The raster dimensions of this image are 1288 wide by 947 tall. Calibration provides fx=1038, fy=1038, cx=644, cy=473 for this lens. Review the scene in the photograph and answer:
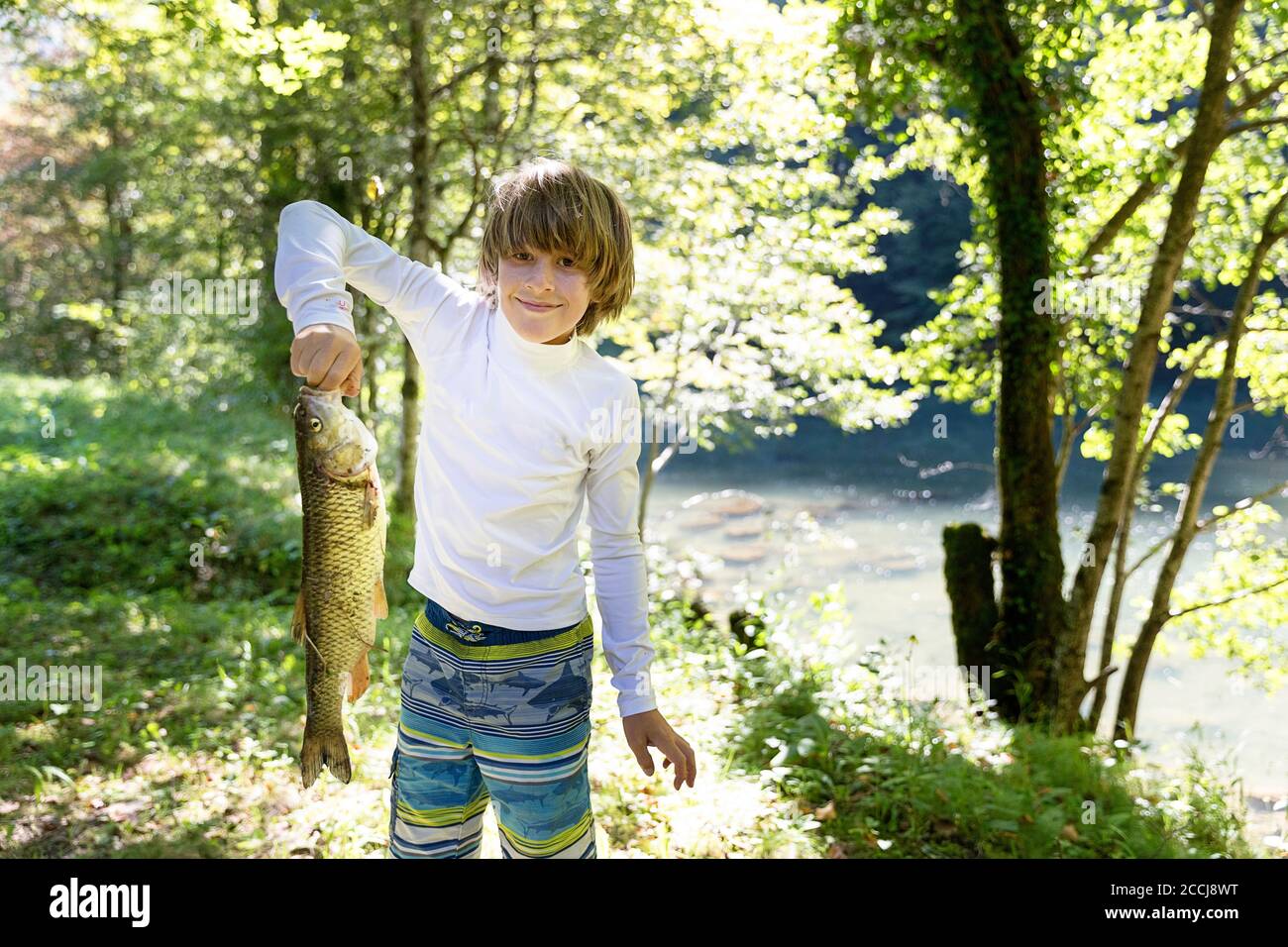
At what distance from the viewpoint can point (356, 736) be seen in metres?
4.44

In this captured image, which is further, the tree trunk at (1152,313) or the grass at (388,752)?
the tree trunk at (1152,313)

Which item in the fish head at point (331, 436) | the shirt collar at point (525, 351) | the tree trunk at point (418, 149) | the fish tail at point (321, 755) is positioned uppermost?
the tree trunk at point (418, 149)

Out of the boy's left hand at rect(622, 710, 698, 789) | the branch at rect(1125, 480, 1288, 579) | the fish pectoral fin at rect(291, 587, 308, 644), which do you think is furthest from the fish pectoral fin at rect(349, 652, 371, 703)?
the branch at rect(1125, 480, 1288, 579)

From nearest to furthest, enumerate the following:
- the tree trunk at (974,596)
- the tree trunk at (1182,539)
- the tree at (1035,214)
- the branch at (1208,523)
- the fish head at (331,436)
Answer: the fish head at (331,436), the tree at (1035,214), the tree trunk at (974,596), the tree trunk at (1182,539), the branch at (1208,523)

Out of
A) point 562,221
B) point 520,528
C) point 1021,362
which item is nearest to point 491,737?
point 520,528

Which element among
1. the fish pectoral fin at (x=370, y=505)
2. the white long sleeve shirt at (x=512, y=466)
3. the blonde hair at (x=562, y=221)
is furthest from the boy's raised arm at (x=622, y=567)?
the fish pectoral fin at (x=370, y=505)

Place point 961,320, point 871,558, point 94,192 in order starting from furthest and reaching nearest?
point 94,192 → point 871,558 → point 961,320

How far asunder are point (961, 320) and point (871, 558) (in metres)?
8.64

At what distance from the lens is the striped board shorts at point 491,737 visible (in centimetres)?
197

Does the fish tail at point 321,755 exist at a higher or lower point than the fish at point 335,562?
lower

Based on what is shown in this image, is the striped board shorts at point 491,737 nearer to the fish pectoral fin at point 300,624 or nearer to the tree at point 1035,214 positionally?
the fish pectoral fin at point 300,624
